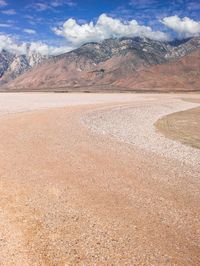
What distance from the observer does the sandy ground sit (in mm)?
9836

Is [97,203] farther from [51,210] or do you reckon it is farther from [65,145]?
[65,145]

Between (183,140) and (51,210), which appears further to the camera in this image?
(183,140)

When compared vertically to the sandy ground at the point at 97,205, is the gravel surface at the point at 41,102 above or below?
below

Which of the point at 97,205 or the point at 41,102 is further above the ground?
the point at 97,205

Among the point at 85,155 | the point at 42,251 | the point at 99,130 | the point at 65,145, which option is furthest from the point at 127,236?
the point at 99,130

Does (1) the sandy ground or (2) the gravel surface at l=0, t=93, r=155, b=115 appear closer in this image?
(1) the sandy ground

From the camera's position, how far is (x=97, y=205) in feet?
43.7

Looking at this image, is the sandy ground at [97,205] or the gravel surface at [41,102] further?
the gravel surface at [41,102]

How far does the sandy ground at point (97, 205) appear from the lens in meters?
9.84

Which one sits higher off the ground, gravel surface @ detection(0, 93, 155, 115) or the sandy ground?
the sandy ground

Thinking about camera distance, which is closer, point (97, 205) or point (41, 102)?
point (97, 205)

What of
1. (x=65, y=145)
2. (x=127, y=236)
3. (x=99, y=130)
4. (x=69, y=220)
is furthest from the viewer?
(x=99, y=130)

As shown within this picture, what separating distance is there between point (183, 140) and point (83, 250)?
20551mm

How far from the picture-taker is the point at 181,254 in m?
9.92
